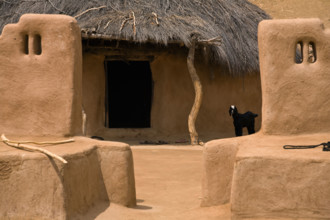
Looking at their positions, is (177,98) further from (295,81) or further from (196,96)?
(295,81)

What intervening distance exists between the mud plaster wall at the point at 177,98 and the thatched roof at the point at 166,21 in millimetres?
531

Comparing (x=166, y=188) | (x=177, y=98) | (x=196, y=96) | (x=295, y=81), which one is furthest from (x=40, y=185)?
(x=177, y=98)

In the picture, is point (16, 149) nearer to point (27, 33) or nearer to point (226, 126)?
point (27, 33)

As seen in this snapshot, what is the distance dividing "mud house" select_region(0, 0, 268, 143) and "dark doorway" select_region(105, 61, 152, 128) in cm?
311

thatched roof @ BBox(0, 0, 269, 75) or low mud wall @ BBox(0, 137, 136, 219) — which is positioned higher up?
thatched roof @ BBox(0, 0, 269, 75)

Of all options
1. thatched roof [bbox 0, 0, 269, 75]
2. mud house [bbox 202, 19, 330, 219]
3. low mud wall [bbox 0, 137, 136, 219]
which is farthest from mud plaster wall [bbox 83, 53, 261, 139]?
low mud wall [bbox 0, 137, 136, 219]

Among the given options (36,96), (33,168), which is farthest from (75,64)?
(33,168)

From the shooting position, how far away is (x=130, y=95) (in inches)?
591

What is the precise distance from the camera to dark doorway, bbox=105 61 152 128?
1475 cm

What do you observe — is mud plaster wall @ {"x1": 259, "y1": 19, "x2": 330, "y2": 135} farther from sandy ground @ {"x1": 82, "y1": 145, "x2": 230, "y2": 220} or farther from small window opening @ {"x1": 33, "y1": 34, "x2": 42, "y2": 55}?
small window opening @ {"x1": 33, "y1": 34, "x2": 42, "y2": 55}

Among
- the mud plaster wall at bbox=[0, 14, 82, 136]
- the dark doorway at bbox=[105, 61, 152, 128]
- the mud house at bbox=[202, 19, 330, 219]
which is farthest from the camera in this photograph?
the dark doorway at bbox=[105, 61, 152, 128]

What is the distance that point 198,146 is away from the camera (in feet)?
34.3

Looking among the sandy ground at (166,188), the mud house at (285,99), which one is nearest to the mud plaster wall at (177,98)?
the sandy ground at (166,188)

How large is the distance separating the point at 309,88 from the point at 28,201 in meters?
2.55
